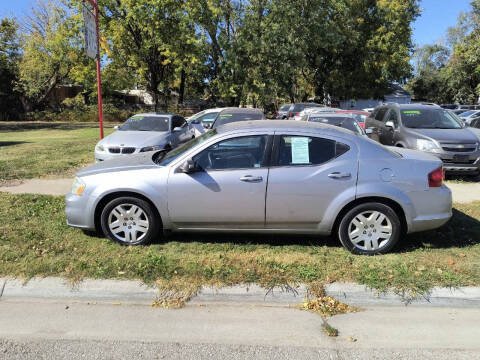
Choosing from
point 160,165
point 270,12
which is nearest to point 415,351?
point 160,165

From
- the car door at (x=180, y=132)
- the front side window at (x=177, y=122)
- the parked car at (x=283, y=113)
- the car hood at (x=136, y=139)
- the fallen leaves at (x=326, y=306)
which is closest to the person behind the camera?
the fallen leaves at (x=326, y=306)

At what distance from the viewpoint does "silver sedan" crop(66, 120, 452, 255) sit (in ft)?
14.6

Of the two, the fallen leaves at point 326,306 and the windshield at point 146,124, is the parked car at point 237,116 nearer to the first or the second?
the windshield at point 146,124

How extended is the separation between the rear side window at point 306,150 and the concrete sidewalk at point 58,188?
12.8ft

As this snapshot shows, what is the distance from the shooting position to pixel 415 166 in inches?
178

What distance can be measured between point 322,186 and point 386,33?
3131 centimetres

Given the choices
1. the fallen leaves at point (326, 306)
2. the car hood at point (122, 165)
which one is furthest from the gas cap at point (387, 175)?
the car hood at point (122, 165)

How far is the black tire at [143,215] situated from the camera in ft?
15.2

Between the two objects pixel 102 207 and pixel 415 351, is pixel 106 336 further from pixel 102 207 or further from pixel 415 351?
pixel 415 351

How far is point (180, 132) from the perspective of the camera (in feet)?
36.9

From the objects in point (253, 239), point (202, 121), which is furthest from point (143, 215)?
point (202, 121)

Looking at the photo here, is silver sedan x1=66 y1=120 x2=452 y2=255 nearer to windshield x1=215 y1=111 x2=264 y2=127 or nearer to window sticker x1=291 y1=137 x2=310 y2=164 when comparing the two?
window sticker x1=291 y1=137 x2=310 y2=164

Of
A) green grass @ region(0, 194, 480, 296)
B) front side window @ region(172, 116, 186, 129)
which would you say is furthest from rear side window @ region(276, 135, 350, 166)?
front side window @ region(172, 116, 186, 129)

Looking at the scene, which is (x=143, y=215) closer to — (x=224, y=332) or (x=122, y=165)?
(x=122, y=165)
